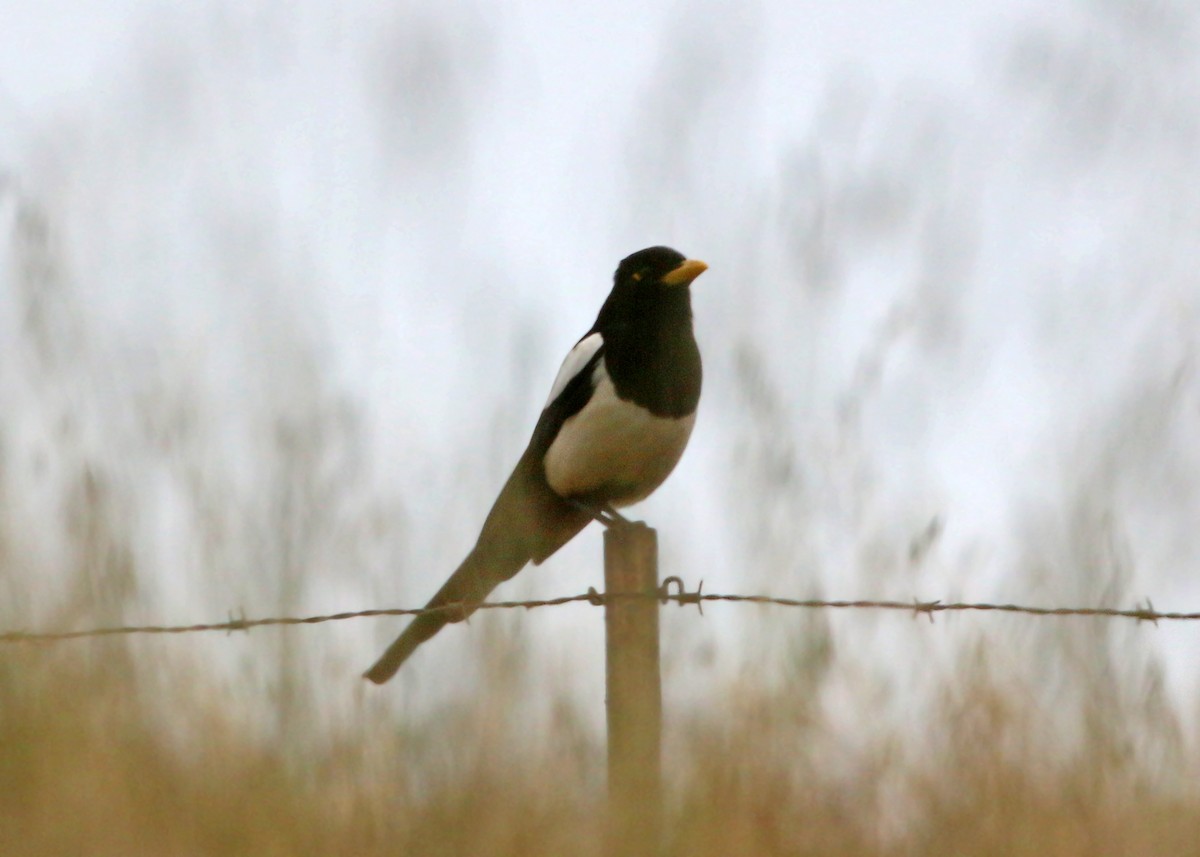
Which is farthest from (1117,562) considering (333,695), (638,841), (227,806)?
(227,806)

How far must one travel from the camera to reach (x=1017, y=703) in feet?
7.29

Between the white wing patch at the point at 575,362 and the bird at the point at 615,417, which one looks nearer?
the bird at the point at 615,417

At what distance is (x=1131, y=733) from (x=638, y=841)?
828 mm

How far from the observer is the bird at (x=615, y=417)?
3883mm

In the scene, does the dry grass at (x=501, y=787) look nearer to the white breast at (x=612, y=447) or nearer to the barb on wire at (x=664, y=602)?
the barb on wire at (x=664, y=602)

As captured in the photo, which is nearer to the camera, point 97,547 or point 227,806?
point 227,806

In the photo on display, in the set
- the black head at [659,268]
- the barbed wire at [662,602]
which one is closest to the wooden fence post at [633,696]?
the barbed wire at [662,602]

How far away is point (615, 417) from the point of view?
3898 millimetres

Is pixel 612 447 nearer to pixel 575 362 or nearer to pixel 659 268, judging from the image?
pixel 575 362

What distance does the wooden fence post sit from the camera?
6.32 feet

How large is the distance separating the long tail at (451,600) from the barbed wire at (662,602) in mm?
62

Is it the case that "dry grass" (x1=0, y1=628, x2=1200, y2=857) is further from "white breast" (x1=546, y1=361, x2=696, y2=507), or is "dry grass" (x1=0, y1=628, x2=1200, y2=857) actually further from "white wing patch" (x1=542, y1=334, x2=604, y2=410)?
"white wing patch" (x1=542, y1=334, x2=604, y2=410)

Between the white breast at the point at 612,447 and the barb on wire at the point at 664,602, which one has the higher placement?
the white breast at the point at 612,447

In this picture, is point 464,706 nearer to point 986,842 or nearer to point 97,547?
point 97,547
